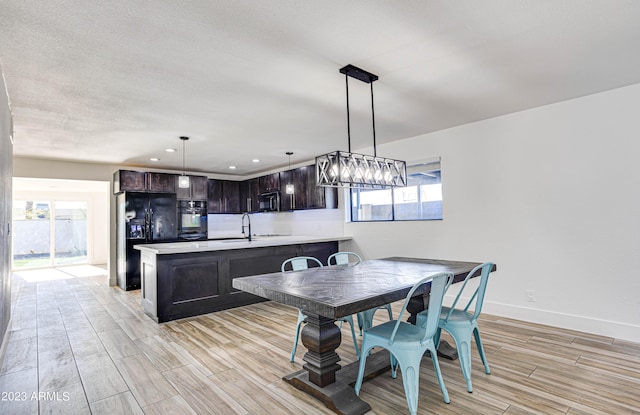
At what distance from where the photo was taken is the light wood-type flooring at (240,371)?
221 cm

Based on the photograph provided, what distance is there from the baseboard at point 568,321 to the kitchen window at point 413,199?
1.39 metres

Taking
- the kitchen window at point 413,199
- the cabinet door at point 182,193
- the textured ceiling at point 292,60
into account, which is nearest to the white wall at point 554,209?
the kitchen window at point 413,199

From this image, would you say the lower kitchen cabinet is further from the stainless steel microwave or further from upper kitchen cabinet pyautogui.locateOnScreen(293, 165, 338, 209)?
the stainless steel microwave

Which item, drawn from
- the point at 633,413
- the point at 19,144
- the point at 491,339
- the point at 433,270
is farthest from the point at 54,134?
the point at 633,413

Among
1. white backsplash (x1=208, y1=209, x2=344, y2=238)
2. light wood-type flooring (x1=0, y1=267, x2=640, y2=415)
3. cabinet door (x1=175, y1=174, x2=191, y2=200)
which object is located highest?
cabinet door (x1=175, y1=174, x2=191, y2=200)

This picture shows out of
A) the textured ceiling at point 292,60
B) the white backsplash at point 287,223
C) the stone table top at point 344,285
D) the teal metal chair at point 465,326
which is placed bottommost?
the teal metal chair at point 465,326

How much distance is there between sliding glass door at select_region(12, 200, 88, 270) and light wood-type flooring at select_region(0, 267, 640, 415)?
6.54 m

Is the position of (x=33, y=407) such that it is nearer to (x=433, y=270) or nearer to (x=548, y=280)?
(x=433, y=270)

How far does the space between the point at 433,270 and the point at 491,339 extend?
1097mm

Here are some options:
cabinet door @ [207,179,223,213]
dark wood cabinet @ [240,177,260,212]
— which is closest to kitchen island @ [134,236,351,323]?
dark wood cabinet @ [240,177,260,212]

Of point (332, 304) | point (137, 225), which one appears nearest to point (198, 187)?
point (137, 225)

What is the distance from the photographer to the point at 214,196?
25.9 ft

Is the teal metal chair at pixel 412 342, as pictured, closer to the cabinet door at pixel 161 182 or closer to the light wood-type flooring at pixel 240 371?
the light wood-type flooring at pixel 240 371

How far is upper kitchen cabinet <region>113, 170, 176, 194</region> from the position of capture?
6238 millimetres
